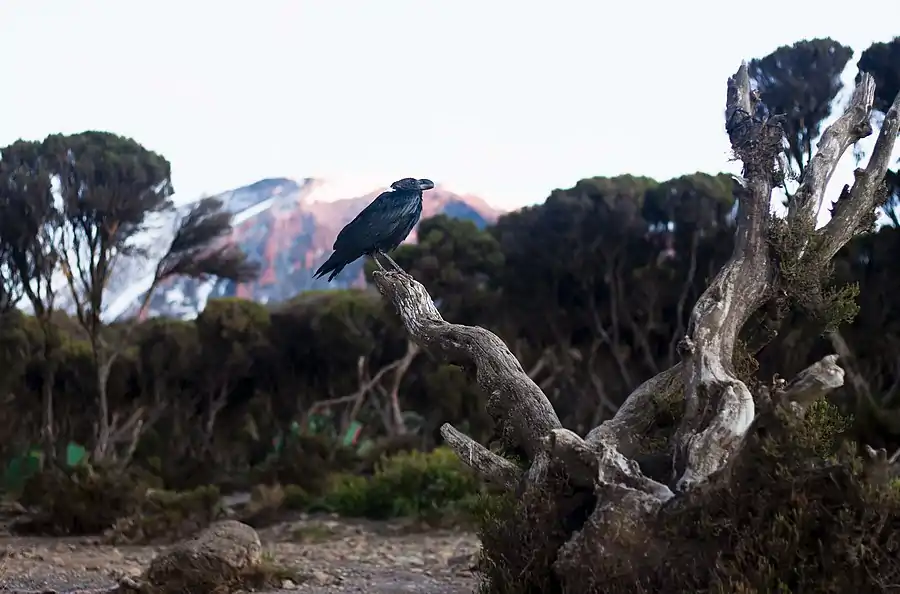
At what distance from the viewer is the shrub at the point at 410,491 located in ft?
38.0

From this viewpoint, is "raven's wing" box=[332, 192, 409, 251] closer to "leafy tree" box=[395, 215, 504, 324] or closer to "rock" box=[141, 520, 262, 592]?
"rock" box=[141, 520, 262, 592]

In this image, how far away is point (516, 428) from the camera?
5.09 meters

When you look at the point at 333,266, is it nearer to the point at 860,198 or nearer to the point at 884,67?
the point at 860,198

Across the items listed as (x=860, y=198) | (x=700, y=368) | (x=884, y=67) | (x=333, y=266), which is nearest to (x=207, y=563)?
(x=333, y=266)

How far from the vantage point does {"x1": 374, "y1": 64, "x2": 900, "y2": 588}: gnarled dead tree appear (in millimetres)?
3955

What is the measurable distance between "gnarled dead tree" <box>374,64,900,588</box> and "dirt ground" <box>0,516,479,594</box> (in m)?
2.41

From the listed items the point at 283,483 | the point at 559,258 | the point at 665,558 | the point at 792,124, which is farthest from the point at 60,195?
the point at 665,558

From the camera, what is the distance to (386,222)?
→ 6.02 meters

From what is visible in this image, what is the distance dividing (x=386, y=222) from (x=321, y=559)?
162 inches

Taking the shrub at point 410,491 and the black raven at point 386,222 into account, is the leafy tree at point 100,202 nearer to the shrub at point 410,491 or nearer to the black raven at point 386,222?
the shrub at point 410,491

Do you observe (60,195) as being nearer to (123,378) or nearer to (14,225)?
(14,225)

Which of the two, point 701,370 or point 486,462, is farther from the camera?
point 486,462

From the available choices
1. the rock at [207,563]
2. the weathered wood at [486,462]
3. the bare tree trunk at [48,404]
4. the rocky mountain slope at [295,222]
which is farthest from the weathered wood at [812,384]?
the rocky mountain slope at [295,222]

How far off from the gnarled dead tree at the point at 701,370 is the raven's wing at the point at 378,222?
0.28 meters
